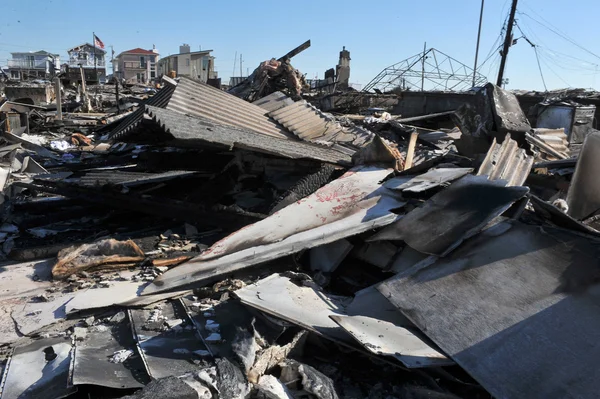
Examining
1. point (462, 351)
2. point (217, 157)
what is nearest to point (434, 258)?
point (462, 351)

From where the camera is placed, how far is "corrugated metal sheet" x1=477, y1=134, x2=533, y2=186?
472 cm

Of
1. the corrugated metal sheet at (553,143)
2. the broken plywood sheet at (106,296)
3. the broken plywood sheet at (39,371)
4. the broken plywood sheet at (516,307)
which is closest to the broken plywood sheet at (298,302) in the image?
the broken plywood sheet at (516,307)

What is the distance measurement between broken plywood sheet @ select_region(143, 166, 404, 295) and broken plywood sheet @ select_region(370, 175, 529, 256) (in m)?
0.21

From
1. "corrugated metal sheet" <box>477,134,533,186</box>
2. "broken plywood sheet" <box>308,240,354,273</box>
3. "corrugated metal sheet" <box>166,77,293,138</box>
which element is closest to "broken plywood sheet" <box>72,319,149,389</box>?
"broken plywood sheet" <box>308,240,354,273</box>

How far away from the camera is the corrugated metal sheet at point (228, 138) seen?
427cm

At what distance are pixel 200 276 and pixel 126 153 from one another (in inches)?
215

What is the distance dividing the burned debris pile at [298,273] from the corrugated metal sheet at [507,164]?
0.08 feet

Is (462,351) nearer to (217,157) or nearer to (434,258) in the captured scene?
(434,258)

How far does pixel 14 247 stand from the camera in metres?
4.68

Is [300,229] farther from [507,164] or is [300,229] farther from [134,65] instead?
[134,65]

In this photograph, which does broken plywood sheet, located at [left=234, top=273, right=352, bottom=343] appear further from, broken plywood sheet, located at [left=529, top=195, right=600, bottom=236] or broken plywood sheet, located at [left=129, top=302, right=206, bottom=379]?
broken plywood sheet, located at [left=529, top=195, right=600, bottom=236]

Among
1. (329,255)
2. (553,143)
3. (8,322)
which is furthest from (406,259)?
(553,143)

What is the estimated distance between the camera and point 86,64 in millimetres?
45750

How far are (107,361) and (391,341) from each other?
1.64 metres
